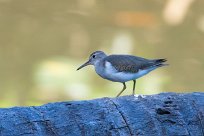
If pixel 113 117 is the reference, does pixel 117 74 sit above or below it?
below

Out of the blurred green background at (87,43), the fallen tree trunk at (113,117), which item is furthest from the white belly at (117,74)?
the fallen tree trunk at (113,117)

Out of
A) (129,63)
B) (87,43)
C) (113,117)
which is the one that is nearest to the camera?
(113,117)

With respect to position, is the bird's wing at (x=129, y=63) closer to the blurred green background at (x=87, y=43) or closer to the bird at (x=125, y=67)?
the bird at (x=125, y=67)

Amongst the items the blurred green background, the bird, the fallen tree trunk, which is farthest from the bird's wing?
the fallen tree trunk

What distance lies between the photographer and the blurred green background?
5193mm

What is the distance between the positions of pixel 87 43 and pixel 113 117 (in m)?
3.27

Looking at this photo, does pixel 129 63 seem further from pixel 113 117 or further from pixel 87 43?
pixel 113 117

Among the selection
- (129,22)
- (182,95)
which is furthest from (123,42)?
(182,95)

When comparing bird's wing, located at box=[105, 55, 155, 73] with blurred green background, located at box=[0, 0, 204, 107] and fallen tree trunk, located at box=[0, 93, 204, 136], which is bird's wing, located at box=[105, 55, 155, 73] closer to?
blurred green background, located at box=[0, 0, 204, 107]

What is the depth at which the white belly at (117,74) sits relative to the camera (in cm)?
454

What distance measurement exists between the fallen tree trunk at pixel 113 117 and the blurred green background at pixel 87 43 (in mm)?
2400

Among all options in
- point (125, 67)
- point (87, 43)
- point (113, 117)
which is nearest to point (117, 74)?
point (125, 67)

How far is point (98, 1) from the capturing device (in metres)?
6.09

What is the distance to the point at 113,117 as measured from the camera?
8.29 ft
